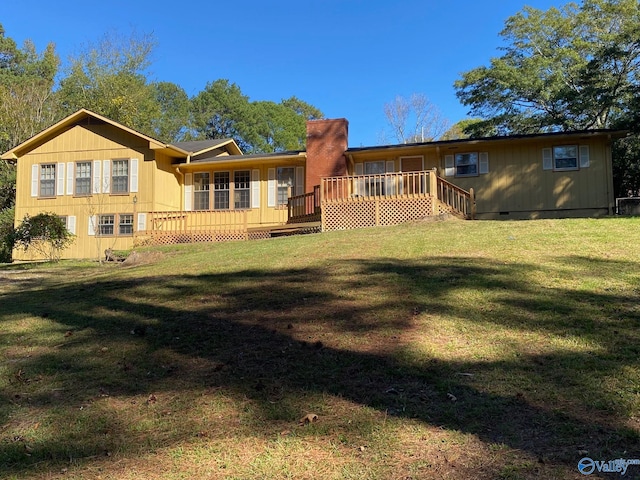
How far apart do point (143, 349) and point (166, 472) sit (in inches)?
91.7

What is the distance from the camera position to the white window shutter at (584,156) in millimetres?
17400

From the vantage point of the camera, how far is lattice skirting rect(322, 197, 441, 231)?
48.3ft

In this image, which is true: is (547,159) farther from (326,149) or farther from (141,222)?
(141,222)

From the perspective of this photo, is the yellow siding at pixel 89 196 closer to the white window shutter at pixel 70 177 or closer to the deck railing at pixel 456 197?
the white window shutter at pixel 70 177

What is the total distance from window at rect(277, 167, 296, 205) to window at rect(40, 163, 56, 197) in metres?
9.85

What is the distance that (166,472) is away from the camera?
2.87 meters

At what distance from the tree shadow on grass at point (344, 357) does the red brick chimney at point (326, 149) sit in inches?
469

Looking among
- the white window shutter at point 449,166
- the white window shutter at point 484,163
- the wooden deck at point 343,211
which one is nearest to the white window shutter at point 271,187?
the wooden deck at point 343,211

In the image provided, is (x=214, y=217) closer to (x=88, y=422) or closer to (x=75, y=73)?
(x=88, y=422)

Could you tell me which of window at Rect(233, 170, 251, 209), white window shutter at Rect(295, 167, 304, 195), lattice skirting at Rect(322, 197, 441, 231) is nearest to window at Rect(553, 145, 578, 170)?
lattice skirting at Rect(322, 197, 441, 231)

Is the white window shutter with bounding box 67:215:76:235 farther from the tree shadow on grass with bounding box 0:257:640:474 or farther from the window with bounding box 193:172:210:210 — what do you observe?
the tree shadow on grass with bounding box 0:257:640:474

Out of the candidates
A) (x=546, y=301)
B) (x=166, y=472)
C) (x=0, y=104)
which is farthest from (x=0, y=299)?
(x=0, y=104)

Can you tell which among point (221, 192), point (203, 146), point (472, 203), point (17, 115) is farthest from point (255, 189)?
point (17, 115)

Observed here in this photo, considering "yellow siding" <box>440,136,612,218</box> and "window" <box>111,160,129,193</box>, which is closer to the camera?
"yellow siding" <box>440,136,612,218</box>
